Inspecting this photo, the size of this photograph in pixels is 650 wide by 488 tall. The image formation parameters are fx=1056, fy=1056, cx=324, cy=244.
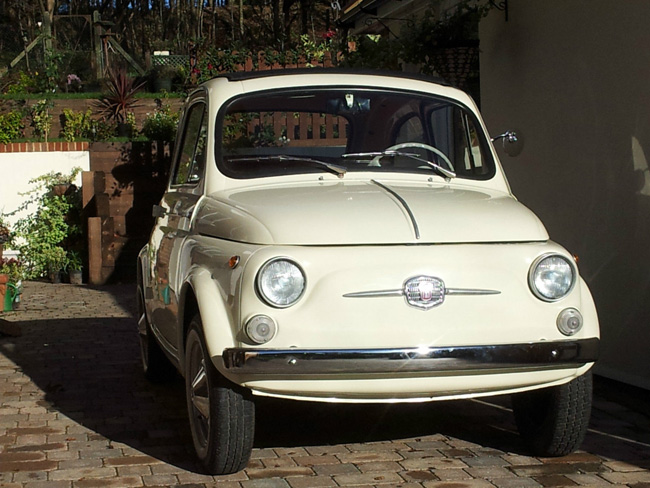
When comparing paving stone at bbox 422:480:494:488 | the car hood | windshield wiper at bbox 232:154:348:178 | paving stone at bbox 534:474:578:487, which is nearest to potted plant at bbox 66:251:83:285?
windshield wiper at bbox 232:154:348:178

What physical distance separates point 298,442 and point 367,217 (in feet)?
4.56

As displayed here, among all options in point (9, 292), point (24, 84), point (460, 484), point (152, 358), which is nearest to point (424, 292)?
point (460, 484)

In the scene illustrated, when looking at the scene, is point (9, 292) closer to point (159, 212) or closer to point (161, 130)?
point (161, 130)

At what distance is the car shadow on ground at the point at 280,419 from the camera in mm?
5078

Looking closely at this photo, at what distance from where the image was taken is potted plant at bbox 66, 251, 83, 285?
1355 cm

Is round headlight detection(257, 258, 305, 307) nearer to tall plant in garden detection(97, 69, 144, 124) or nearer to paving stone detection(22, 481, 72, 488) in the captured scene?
paving stone detection(22, 481, 72, 488)

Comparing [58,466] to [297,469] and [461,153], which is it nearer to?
[297,469]

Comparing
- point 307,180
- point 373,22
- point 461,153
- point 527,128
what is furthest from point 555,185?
point 373,22

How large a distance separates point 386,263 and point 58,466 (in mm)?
1818

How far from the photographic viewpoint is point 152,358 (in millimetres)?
6633

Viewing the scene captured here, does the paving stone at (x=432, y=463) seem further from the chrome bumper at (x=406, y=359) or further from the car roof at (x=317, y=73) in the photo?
the car roof at (x=317, y=73)

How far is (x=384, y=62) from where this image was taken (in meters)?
9.56

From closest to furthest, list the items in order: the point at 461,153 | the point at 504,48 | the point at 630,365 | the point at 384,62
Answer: the point at 461,153
the point at 630,365
the point at 504,48
the point at 384,62

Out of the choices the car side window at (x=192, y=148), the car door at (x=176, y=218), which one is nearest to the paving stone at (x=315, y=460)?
the car door at (x=176, y=218)
